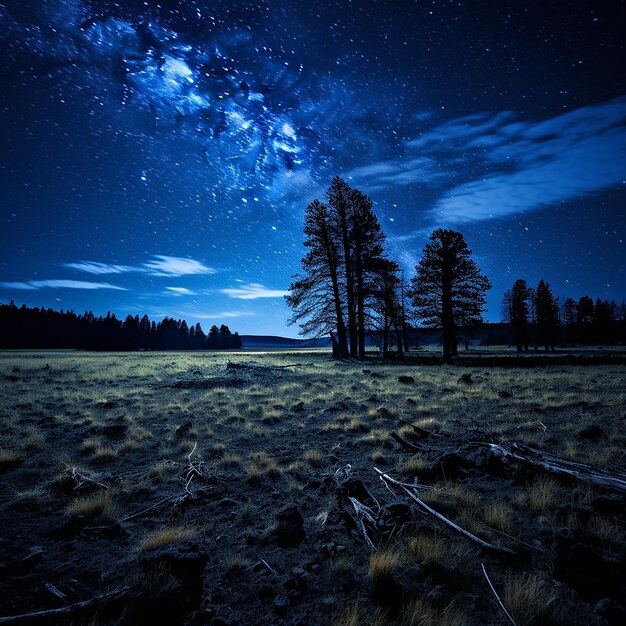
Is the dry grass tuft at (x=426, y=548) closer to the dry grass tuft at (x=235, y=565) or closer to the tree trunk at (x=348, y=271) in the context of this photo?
the dry grass tuft at (x=235, y=565)

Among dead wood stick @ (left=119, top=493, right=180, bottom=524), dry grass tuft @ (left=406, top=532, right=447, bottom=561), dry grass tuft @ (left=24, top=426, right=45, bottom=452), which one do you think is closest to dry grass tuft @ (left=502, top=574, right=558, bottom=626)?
dry grass tuft @ (left=406, top=532, right=447, bottom=561)

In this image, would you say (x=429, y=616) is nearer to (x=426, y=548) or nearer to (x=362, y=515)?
(x=426, y=548)

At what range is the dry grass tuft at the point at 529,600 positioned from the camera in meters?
2.22

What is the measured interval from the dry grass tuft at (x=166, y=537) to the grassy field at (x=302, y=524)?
2 centimetres

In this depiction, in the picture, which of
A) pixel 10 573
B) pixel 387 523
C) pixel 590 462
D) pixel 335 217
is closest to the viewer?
pixel 10 573

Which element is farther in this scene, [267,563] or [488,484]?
[488,484]

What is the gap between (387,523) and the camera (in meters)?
3.49

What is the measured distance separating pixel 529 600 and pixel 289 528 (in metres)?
2.26

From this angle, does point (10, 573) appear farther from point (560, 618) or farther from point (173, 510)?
point (560, 618)

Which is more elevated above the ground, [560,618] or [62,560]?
[560,618]

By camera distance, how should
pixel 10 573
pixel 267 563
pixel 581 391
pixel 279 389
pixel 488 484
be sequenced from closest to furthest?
pixel 10 573 < pixel 267 563 < pixel 488 484 < pixel 581 391 < pixel 279 389

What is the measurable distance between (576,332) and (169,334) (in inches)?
5116

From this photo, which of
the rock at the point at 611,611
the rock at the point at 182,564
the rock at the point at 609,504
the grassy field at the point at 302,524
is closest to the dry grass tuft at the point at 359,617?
the grassy field at the point at 302,524

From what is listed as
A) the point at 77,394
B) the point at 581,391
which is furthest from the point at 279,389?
A: the point at 581,391
